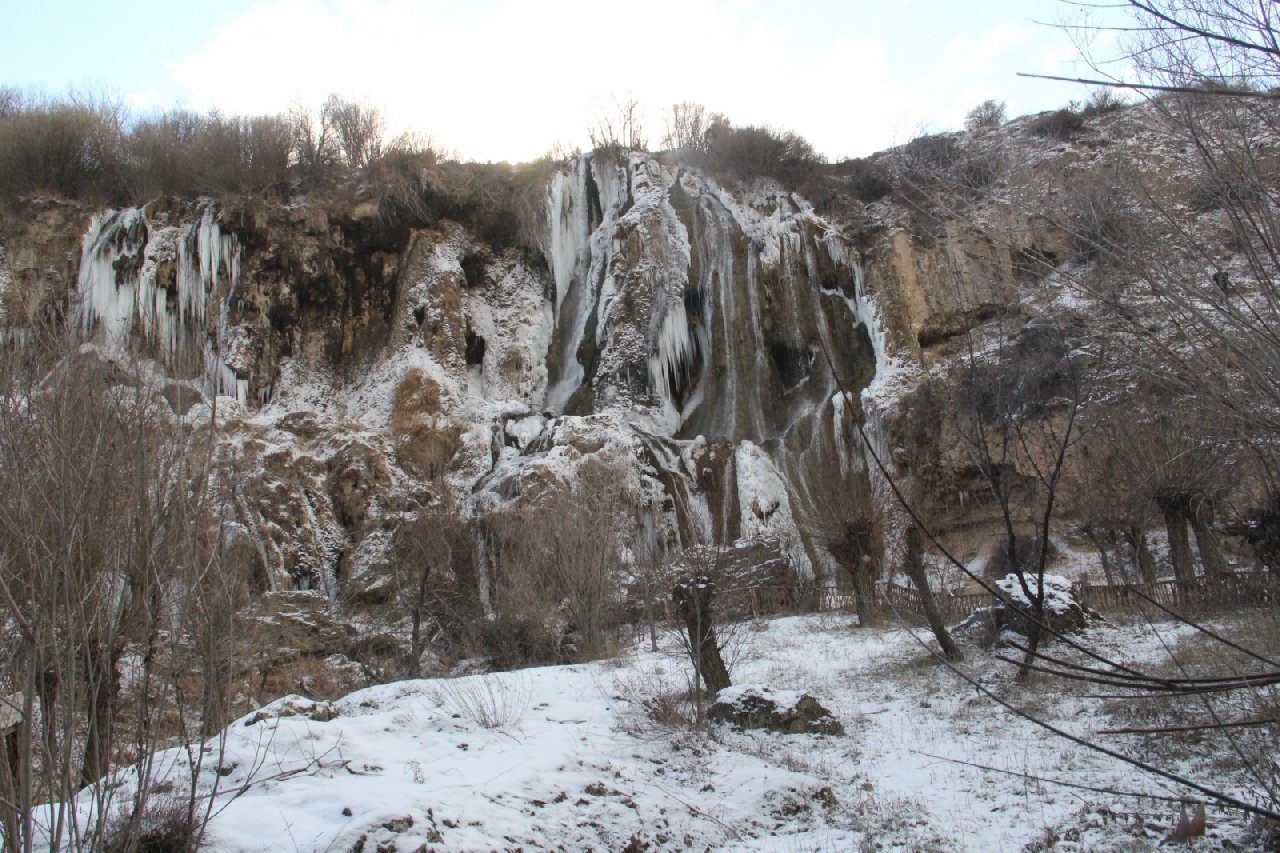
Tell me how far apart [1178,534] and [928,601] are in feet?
24.9

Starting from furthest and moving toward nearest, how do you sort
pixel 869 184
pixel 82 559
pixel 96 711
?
pixel 869 184 < pixel 96 711 < pixel 82 559

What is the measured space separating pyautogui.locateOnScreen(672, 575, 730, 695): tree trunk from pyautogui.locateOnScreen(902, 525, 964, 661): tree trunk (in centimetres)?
240

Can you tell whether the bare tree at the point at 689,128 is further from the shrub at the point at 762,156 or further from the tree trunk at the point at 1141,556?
the tree trunk at the point at 1141,556

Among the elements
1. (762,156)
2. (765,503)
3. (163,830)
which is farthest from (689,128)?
(163,830)

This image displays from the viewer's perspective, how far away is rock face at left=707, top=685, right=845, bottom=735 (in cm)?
837

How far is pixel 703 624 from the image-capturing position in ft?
31.8

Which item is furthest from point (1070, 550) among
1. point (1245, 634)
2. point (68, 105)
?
point (68, 105)

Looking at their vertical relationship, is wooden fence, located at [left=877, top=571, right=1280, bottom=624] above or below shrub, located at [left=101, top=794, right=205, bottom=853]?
below

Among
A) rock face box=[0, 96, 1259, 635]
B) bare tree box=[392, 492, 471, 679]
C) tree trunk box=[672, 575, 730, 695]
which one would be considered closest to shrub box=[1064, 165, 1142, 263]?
tree trunk box=[672, 575, 730, 695]

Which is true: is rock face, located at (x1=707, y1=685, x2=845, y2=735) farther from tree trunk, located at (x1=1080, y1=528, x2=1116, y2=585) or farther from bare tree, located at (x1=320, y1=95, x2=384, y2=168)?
bare tree, located at (x1=320, y1=95, x2=384, y2=168)

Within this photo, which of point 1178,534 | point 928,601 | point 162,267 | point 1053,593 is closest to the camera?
point 928,601

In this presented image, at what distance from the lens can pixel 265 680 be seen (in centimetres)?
1355

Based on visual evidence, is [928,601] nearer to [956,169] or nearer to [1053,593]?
[1053,593]

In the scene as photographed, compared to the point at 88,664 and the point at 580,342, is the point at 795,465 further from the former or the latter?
the point at 88,664
